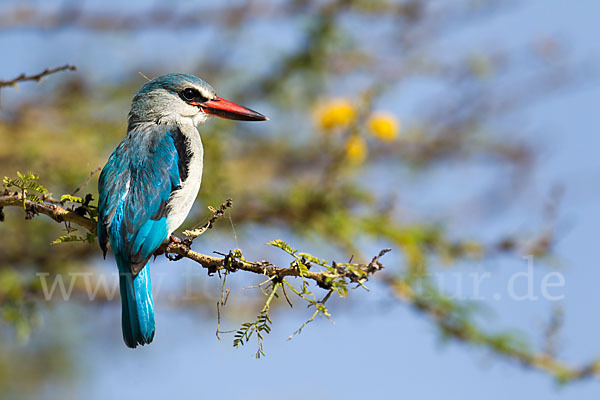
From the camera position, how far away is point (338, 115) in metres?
3.27

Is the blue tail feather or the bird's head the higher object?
the bird's head

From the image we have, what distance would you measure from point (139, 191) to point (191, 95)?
65cm

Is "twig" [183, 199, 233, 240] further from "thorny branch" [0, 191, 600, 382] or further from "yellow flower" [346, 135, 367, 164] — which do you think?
"yellow flower" [346, 135, 367, 164]

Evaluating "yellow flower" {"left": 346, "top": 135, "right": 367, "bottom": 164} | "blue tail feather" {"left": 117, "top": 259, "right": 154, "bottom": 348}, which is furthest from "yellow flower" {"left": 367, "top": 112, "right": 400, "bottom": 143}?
"blue tail feather" {"left": 117, "top": 259, "right": 154, "bottom": 348}

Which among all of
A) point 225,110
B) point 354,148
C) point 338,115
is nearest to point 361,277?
point 225,110

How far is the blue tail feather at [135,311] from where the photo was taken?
2104 mm

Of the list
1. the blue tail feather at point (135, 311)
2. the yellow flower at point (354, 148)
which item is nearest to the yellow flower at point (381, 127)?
the yellow flower at point (354, 148)

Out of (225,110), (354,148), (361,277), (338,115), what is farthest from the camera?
(338,115)

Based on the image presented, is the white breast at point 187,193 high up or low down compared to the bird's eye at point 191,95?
down

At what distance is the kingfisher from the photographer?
2156 millimetres

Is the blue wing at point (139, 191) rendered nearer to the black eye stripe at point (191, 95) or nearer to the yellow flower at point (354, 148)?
the black eye stripe at point (191, 95)

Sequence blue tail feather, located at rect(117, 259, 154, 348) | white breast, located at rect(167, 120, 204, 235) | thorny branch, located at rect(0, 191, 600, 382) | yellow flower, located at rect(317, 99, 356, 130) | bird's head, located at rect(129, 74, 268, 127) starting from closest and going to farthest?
thorny branch, located at rect(0, 191, 600, 382) → blue tail feather, located at rect(117, 259, 154, 348) → white breast, located at rect(167, 120, 204, 235) → bird's head, located at rect(129, 74, 268, 127) → yellow flower, located at rect(317, 99, 356, 130)

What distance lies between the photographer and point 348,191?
3225mm

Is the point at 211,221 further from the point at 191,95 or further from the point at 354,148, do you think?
the point at 354,148
